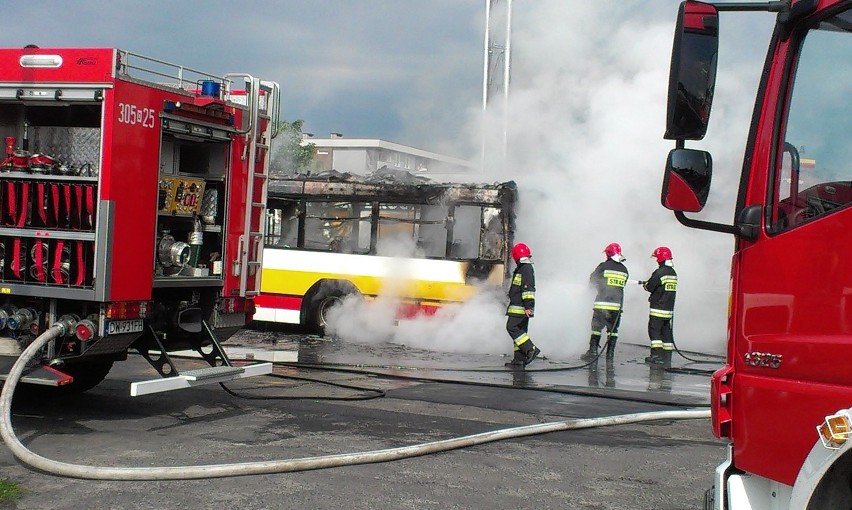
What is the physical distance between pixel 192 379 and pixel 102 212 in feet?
4.72

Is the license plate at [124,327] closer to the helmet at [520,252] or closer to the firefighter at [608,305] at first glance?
the helmet at [520,252]

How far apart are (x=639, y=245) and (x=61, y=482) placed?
13.0 metres

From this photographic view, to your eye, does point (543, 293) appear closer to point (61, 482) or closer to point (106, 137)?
point (106, 137)

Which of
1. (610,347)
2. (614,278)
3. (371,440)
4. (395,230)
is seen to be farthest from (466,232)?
(371,440)

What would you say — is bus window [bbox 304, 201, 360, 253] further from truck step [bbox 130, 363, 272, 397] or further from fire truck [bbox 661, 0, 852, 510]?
fire truck [bbox 661, 0, 852, 510]

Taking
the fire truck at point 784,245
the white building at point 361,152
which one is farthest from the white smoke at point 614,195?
the white building at point 361,152

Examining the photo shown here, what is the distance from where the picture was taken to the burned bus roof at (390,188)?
14.4m

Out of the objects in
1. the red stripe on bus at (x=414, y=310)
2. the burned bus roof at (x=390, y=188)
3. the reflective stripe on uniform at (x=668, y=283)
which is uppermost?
the burned bus roof at (x=390, y=188)

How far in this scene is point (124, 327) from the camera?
6.86m

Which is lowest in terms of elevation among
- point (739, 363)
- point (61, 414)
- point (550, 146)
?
point (61, 414)


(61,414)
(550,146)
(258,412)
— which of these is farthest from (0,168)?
(550,146)

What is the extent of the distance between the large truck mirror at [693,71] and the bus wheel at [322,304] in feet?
39.3

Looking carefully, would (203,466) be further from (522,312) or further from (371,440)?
(522,312)

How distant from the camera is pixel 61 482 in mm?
5352
